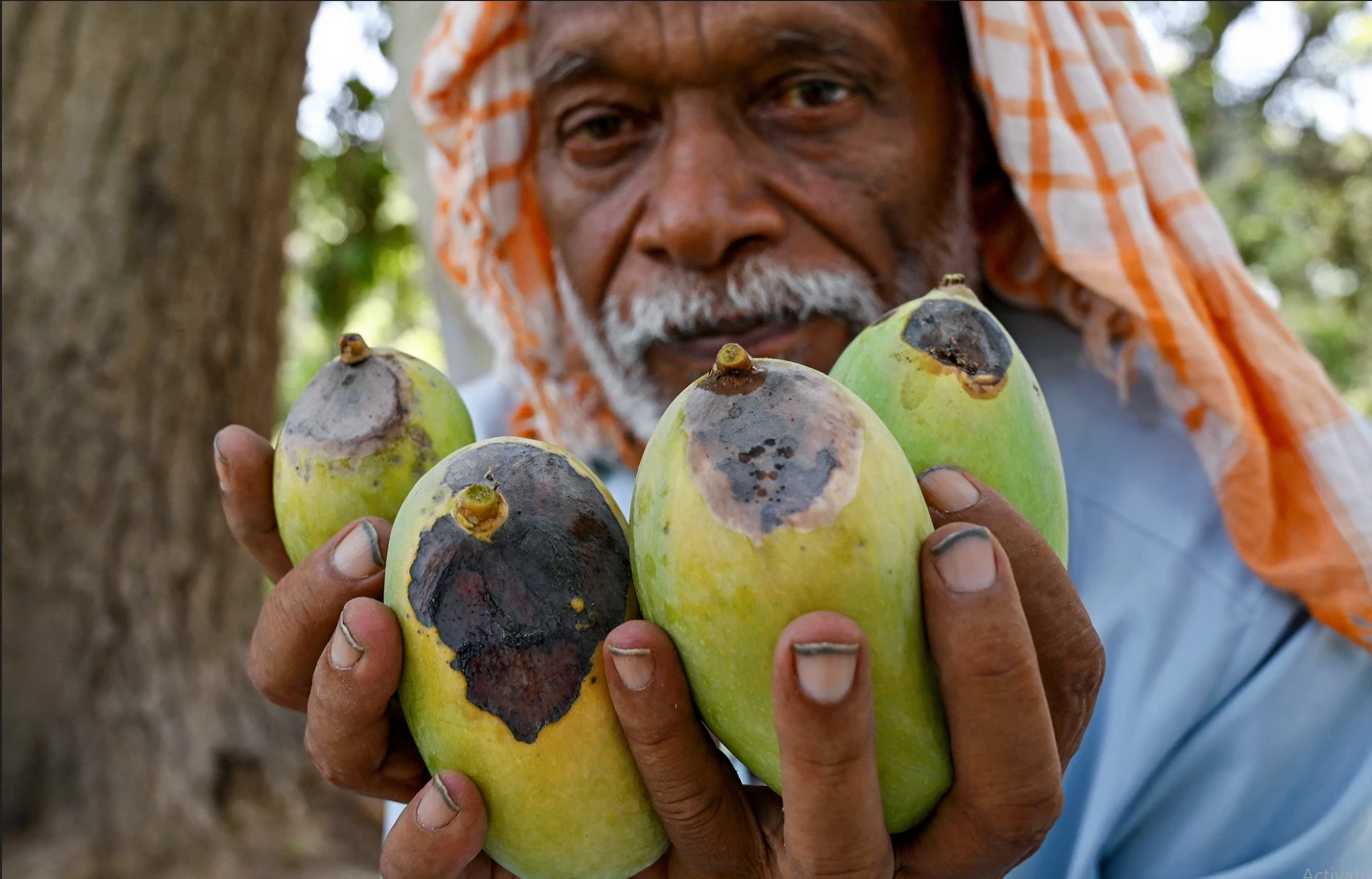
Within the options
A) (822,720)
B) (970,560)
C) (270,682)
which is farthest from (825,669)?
(270,682)

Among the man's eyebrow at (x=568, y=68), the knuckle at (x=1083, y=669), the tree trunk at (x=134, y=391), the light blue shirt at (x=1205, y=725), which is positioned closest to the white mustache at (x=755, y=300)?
the man's eyebrow at (x=568, y=68)

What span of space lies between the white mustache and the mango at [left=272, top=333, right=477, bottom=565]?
2.34 ft

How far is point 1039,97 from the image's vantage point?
6.07 feet

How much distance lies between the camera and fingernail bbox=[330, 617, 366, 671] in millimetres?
960

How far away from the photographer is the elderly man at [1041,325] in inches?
59.0

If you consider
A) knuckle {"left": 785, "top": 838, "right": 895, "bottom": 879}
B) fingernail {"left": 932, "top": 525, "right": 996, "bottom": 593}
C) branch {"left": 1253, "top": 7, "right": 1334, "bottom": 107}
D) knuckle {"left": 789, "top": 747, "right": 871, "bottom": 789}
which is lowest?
knuckle {"left": 785, "top": 838, "right": 895, "bottom": 879}

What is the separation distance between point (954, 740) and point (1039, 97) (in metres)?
1.36

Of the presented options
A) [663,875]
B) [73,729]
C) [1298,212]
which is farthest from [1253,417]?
[1298,212]

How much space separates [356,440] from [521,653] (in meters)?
0.38

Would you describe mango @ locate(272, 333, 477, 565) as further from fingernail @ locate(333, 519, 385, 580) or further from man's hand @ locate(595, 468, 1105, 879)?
man's hand @ locate(595, 468, 1105, 879)

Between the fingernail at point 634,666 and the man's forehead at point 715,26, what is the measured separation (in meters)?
1.31

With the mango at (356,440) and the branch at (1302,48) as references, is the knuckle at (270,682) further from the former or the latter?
the branch at (1302,48)

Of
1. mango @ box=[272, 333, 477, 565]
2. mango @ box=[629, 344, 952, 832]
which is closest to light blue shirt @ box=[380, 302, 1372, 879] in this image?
mango @ box=[629, 344, 952, 832]

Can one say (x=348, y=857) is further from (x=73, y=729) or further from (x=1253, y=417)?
(x=1253, y=417)
